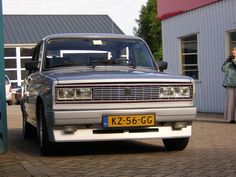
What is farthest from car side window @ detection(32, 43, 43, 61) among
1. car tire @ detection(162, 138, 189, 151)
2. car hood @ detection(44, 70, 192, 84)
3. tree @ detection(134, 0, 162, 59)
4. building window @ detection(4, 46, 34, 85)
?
tree @ detection(134, 0, 162, 59)

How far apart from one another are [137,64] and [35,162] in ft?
8.32

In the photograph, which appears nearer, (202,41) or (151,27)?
(202,41)

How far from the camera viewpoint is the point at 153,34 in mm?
66312

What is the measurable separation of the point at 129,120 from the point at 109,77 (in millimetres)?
626

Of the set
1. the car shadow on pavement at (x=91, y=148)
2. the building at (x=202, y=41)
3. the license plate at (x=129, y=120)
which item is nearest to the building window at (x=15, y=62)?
the building at (x=202, y=41)

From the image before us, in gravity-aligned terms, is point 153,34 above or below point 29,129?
above

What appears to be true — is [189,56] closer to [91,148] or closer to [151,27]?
[91,148]

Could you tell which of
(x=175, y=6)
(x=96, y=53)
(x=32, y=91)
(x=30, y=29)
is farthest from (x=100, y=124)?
(x=30, y=29)

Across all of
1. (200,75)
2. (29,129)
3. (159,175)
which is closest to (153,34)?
(200,75)

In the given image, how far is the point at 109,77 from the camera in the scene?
794cm

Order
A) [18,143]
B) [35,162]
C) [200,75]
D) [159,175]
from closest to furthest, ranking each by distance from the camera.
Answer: [159,175], [35,162], [18,143], [200,75]

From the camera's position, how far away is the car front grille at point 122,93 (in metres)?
7.84

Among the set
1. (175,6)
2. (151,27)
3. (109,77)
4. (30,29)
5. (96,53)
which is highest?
(151,27)

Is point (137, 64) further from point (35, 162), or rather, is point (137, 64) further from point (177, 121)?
point (35, 162)
